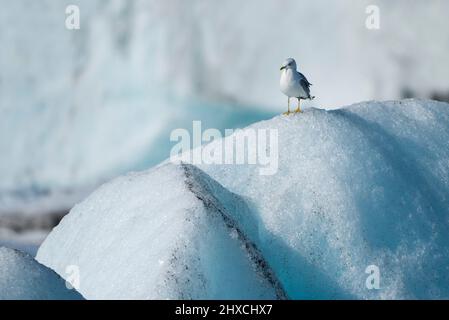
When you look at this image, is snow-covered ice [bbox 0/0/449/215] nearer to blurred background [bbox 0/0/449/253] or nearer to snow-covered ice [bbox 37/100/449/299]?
blurred background [bbox 0/0/449/253]

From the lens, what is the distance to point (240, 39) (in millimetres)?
14117

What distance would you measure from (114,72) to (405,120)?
9884 millimetres

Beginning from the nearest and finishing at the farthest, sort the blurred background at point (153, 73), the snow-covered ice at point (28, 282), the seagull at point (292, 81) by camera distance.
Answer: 1. the snow-covered ice at point (28, 282)
2. the seagull at point (292, 81)
3. the blurred background at point (153, 73)

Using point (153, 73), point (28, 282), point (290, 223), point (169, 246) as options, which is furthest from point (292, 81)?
point (153, 73)

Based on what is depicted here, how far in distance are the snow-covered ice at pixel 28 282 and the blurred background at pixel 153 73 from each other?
9.07m

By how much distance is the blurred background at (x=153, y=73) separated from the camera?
41.7 ft

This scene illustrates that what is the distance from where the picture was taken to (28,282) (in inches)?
112

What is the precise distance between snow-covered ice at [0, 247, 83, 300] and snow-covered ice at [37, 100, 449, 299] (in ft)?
0.81

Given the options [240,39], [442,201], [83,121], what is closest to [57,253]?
[442,201]

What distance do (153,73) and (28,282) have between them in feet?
35.9

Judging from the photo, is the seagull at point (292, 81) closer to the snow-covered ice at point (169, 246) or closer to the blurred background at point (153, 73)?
the snow-covered ice at point (169, 246)

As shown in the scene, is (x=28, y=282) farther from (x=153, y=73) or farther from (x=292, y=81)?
(x=153, y=73)

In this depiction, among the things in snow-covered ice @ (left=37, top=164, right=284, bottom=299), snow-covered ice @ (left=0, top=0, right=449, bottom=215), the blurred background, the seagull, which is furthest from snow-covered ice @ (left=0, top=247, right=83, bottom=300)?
snow-covered ice @ (left=0, top=0, right=449, bottom=215)


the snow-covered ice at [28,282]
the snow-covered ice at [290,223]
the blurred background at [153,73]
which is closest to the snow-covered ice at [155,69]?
the blurred background at [153,73]
